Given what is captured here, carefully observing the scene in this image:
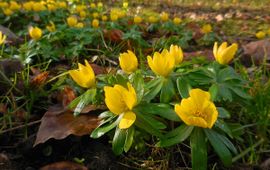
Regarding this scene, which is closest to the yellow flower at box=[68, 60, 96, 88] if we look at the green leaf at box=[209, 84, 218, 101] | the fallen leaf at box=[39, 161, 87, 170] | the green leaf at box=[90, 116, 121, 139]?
the green leaf at box=[90, 116, 121, 139]

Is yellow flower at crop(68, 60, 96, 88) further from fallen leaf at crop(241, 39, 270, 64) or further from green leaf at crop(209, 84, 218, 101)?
fallen leaf at crop(241, 39, 270, 64)

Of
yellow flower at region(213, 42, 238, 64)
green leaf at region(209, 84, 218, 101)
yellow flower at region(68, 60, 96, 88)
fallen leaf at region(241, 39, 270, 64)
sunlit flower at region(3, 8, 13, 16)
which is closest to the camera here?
green leaf at region(209, 84, 218, 101)

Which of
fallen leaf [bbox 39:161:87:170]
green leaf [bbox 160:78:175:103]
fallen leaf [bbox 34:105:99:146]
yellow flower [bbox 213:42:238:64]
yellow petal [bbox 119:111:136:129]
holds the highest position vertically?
yellow flower [bbox 213:42:238:64]

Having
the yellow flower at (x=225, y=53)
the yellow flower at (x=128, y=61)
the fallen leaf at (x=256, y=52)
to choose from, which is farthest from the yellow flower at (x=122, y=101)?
the fallen leaf at (x=256, y=52)

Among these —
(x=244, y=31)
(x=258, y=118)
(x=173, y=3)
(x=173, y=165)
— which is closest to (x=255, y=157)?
(x=258, y=118)

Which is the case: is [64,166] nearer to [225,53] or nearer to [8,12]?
[225,53]
